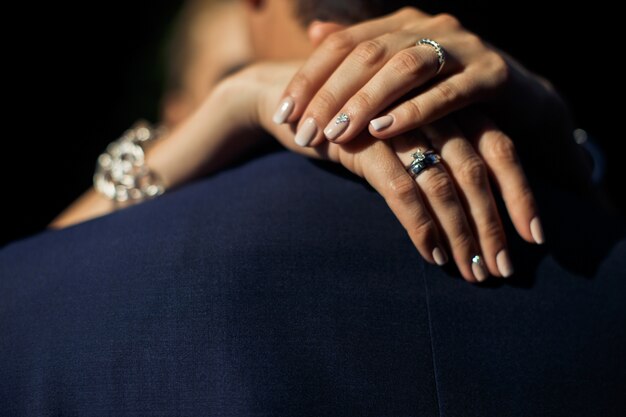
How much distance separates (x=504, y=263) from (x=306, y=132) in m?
0.35

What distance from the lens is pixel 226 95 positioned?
3.32 ft

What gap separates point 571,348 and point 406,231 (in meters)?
0.29

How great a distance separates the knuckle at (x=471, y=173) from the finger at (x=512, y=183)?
4 centimetres

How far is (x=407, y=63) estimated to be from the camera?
78 cm

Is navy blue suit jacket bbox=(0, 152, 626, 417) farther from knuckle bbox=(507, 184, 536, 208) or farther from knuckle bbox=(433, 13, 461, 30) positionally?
knuckle bbox=(433, 13, 461, 30)

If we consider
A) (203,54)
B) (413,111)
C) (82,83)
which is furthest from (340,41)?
(82,83)

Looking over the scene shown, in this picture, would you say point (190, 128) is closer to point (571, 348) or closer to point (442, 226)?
point (442, 226)

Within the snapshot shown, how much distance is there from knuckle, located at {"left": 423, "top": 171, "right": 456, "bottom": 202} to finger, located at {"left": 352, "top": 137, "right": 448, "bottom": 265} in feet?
0.07

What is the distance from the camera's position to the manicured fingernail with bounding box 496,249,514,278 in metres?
0.81

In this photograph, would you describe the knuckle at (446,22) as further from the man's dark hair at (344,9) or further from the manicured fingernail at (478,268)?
the manicured fingernail at (478,268)

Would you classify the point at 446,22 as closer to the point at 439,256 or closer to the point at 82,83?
the point at 439,256

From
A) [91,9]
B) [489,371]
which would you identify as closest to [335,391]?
[489,371]

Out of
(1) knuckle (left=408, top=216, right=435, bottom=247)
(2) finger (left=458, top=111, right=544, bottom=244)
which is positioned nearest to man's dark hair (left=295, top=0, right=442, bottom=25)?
(2) finger (left=458, top=111, right=544, bottom=244)

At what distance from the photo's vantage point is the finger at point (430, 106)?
0.77 metres
